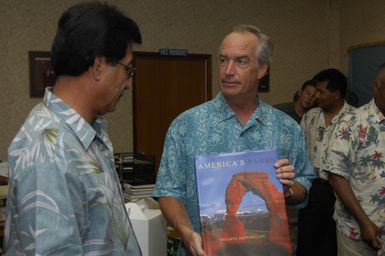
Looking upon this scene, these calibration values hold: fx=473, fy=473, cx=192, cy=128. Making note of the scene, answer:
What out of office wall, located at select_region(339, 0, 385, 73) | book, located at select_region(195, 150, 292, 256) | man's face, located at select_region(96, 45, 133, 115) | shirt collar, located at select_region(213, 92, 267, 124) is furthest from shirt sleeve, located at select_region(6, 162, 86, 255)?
office wall, located at select_region(339, 0, 385, 73)

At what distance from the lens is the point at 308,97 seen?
13.8 ft

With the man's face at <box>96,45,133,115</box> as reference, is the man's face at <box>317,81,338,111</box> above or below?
below

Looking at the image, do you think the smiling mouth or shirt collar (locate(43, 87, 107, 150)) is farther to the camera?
the smiling mouth

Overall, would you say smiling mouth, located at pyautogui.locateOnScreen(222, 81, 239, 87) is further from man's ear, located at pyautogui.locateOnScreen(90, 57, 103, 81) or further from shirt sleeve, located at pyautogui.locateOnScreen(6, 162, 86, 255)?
shirt sleeve, located at pyautogui.locateOnScreen(6, 162, 86, 255)

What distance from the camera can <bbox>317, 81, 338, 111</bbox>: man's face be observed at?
3.84 meters

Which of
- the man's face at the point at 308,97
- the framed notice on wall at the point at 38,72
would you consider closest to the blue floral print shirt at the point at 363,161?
the man's face at the point at 308,97

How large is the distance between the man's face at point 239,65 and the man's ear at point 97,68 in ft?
2.32

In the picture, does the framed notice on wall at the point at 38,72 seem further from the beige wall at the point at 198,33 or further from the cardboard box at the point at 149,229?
the cardboard box at the point at 149,229

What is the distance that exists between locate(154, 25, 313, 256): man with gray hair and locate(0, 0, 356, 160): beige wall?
3.29 metres

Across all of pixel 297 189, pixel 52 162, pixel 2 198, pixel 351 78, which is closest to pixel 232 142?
pixel 297 189

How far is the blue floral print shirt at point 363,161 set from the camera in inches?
88.4

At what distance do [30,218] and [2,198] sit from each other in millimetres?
2073


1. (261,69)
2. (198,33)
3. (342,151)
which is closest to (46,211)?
(261,69)

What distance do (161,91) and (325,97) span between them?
206cm
